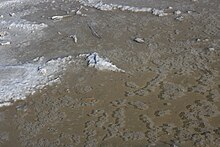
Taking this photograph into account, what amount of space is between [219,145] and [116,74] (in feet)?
6.91

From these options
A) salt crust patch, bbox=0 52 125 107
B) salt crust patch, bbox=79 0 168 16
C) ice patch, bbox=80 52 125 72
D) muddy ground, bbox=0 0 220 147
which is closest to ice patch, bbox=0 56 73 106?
salt crust patch, bbox=0 52 125 107

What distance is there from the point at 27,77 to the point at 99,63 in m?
1.19

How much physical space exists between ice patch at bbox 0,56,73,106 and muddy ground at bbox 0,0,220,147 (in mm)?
150

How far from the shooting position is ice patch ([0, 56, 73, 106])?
17.3 ft

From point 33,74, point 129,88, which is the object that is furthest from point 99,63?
point 33,74

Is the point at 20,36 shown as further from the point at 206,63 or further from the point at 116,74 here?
the point at 206,63

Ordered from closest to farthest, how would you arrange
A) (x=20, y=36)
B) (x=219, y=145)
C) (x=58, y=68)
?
(x=219, y=145) < (x=58, y=68) < (x=20, y=36)

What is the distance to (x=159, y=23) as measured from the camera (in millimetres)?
7055

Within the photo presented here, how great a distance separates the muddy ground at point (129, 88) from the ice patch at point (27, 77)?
150mm

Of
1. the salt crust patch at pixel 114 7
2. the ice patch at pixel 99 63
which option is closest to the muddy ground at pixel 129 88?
the ice patch at pixel 99 63

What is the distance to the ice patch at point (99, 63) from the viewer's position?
561 centimetres

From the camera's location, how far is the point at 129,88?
16.6ft

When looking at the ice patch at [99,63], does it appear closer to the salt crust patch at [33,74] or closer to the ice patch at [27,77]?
the salt crust patch at [33,74]

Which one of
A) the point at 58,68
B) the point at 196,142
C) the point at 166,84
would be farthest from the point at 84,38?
the point at 196,142
